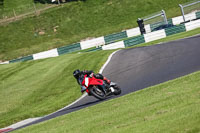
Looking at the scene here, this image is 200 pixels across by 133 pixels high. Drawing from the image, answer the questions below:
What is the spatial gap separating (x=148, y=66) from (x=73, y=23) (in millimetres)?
31629

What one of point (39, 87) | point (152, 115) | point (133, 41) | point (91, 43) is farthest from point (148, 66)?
point (91, 43)

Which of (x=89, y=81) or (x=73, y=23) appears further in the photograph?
(x=73, y=23)

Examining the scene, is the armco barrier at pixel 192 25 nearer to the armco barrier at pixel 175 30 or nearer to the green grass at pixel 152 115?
the armco barrier at pixel 175 30

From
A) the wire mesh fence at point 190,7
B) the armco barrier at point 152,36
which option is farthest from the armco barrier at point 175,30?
the wire mesh fence at point 190,7

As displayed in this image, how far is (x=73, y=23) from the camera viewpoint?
48031 millimetres

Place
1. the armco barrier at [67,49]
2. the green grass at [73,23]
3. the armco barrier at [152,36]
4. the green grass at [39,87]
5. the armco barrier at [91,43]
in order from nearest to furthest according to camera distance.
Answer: the green grass at [39,87] → the armco barrier at [152,36] → the armco barrier at [67,49] → the armco barrier at [91,43] → the green grass at [73,23]

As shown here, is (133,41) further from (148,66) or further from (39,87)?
(148,66)

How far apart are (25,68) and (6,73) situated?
1179 millimetres

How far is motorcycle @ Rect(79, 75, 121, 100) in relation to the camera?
41.9 feet

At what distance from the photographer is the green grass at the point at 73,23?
1731 inches

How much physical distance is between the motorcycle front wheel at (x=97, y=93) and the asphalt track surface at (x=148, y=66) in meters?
0.35

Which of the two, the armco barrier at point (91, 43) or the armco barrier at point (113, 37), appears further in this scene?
the armco barrier at point (113, 37)

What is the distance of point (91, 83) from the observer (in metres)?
12.8

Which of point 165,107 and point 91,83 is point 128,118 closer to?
point 165,107
